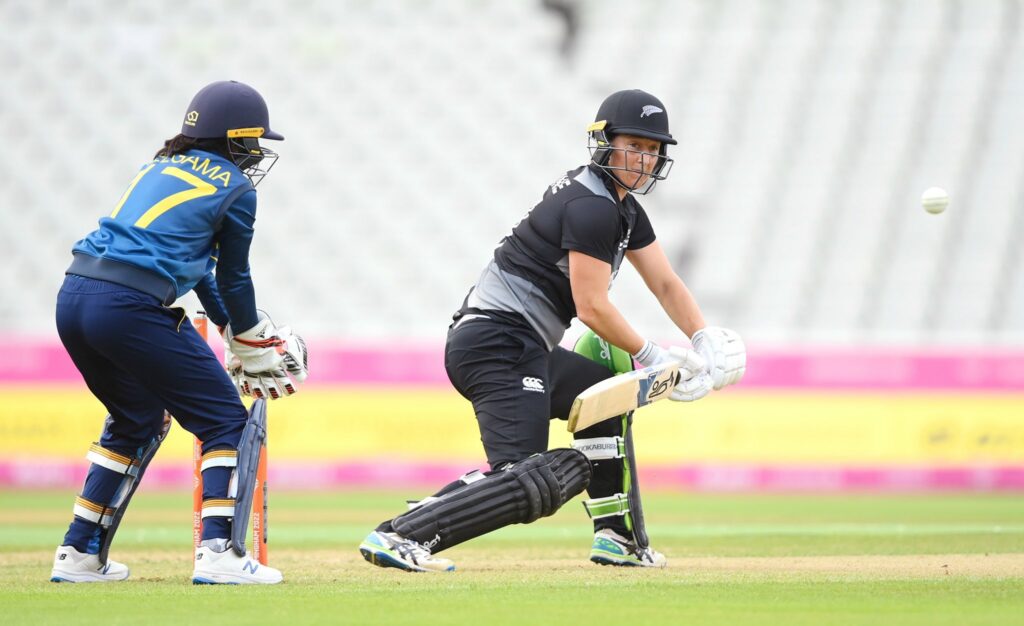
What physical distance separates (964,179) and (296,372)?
17002 millimetres

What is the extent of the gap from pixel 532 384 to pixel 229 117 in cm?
177

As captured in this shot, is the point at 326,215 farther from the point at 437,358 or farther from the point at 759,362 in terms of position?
the point at 759,362

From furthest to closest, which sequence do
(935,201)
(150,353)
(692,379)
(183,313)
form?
1. (935,201)
2. (692,379)
3. (183,313)
4. (150,353)

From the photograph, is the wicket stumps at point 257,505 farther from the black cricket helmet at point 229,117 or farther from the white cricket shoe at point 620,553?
the white cricket shoe at point 620,553

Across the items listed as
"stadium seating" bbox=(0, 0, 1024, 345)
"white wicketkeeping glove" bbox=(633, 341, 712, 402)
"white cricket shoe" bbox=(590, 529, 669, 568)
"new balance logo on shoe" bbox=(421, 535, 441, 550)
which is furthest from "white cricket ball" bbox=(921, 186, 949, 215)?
"stadium seating" bbox=(0, 0, 1024, 345)

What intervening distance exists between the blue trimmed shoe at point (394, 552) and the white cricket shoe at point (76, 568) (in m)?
1.18

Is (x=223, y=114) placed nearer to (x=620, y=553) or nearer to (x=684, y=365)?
(x=684, y=365)

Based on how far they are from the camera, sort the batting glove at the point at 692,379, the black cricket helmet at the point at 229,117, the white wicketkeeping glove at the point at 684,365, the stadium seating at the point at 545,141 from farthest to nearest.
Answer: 1. the stadium seating at the point at 545,141
2. the batting glove at the point at 692,379
3. the white wicketkeeping glove at the point at 684,365
4. the black cricket helmet at the point at 229,117

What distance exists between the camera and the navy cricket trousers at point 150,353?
18.5 feet

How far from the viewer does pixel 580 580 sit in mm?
5887

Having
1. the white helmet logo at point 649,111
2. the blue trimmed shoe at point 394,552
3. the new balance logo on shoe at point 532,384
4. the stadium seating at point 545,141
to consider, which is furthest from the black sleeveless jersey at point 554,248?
the stadium seating at point 545,141

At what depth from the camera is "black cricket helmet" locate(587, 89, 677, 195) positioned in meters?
6.40

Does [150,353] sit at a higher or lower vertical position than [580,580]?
higher

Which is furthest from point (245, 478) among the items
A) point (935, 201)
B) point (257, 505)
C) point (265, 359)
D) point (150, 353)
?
point (935, 201)
